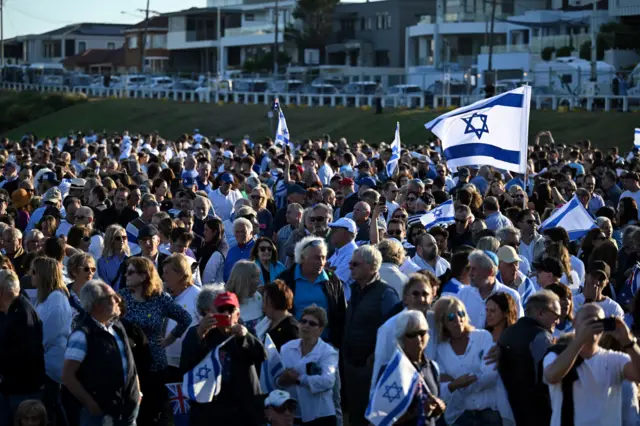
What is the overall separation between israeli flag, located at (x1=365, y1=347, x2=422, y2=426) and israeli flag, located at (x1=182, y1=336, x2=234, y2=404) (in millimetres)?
1096

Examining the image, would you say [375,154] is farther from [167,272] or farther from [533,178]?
[167,272]

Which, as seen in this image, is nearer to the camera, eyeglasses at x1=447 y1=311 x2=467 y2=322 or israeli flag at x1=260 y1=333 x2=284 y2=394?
eyeglasses at x1=447 y1=311 x2=467 y2=322

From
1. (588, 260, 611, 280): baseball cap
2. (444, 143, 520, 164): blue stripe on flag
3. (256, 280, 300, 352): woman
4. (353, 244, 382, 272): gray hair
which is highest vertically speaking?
(444, 143, 520, 164): blue stripe on flag

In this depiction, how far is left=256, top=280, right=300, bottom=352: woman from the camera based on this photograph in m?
8.45

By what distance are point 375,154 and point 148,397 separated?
18507 millimetres

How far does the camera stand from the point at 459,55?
258 ft

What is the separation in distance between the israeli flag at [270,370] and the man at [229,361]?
0.41m

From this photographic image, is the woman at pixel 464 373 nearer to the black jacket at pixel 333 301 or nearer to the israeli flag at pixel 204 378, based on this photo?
the israeli flag at pixel 204 378

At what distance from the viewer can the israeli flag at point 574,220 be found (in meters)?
13.5

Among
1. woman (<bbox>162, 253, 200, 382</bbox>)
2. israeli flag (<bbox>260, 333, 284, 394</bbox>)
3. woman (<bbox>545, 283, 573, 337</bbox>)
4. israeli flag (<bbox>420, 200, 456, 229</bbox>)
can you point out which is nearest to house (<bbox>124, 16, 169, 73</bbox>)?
israeli flag (<bbox>420, 200, 456, 229</bbox>)

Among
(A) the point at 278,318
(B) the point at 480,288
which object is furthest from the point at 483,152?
(A) the point at 278,318

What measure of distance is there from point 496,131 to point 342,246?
4.02m

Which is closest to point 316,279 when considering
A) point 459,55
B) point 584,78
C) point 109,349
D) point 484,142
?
point 109,349

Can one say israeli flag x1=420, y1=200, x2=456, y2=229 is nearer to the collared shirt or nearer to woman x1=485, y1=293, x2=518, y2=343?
the collared shirt
